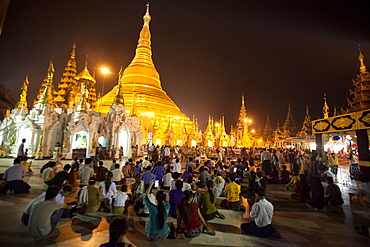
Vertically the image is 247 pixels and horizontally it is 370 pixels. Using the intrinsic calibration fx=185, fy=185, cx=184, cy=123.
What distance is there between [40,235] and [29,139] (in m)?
14.9

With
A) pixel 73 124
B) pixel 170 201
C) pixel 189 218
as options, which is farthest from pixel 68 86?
pixel 189 218

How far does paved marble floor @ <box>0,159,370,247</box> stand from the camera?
3355mm

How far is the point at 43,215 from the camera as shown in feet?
10.9

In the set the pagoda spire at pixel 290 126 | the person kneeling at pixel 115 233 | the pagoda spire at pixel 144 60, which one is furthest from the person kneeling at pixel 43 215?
the pagoda spire at pixel 290 126

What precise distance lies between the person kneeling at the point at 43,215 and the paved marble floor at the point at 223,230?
139mm

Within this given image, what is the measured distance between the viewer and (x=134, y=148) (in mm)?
16969

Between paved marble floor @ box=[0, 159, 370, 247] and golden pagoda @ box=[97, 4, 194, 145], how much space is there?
75.3 ft

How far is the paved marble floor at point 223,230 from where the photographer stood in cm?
336

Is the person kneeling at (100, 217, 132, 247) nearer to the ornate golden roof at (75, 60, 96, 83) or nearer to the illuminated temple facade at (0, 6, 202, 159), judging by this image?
the illuminated temple facade at (0, 6, 202, 159)

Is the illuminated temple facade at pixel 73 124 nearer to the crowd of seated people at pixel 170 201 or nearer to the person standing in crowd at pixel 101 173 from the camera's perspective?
the person standing in crowd at pixel 101 173

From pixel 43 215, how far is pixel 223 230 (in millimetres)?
3482

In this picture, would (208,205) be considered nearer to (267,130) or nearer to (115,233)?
(115,233)

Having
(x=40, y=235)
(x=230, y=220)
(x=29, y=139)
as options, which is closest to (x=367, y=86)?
(x=230, y=220)

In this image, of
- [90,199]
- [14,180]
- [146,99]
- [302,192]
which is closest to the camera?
[90,199]
